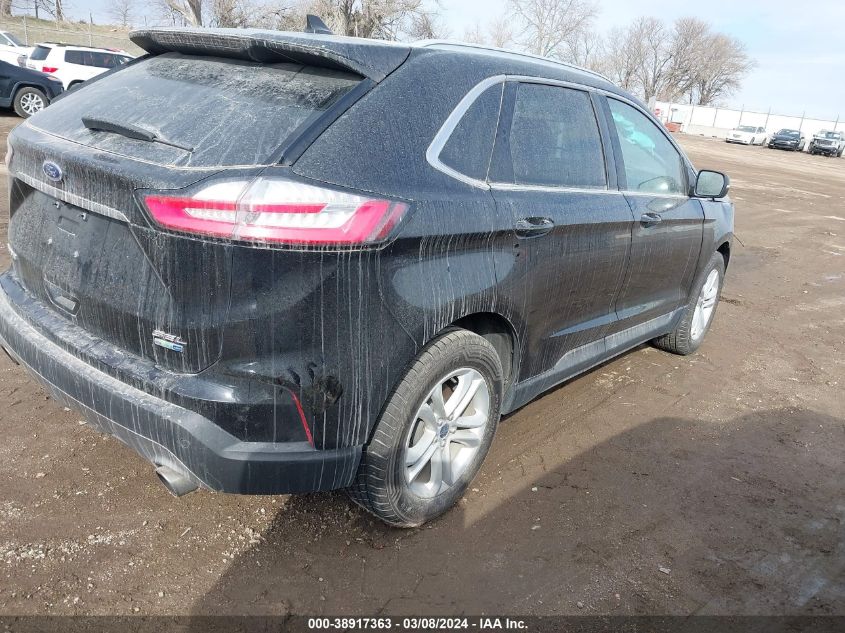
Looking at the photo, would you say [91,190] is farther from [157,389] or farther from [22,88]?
[22,88]

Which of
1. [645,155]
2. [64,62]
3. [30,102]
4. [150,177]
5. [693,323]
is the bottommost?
[693,323]

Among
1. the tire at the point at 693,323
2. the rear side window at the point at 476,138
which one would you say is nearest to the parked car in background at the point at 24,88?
the tire at the point at 693,323

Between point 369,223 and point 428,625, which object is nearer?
point 369,223

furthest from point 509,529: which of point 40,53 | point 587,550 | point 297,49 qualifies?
point 40,53

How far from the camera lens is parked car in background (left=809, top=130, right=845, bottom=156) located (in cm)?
4616

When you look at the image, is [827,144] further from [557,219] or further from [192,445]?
[192,445]

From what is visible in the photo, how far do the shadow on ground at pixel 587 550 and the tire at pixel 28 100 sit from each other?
1591 cm

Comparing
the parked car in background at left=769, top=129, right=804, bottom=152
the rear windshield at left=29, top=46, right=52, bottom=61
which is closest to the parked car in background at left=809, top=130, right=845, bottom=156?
the parked car in background at left=769, top=129, right=804, bottom=152

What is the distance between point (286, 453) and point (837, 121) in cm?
7544

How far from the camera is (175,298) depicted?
215cm

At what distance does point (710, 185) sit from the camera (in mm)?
4496

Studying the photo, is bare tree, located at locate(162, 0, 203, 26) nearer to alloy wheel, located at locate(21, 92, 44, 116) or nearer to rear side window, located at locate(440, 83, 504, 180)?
alloy wheel, located at locate(21, 92, 44, 116)

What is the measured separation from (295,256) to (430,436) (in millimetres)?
1016

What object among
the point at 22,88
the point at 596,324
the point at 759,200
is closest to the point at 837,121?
the point at 759,200
